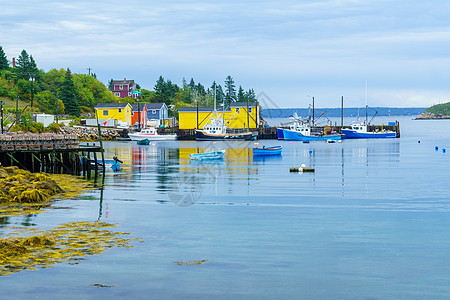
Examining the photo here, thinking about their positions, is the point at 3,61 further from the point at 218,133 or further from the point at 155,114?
the point at 218,133

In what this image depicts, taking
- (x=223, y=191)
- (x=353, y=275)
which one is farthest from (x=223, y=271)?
(x=223, y=191)

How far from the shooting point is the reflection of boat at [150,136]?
155875 millimetres

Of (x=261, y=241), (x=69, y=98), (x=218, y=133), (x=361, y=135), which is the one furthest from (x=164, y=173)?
(x=361, y=135)

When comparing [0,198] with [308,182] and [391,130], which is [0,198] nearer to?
[308,182]

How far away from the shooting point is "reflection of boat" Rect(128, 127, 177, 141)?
15588 centimetres

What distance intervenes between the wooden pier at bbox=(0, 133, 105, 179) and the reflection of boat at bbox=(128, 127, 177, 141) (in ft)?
280

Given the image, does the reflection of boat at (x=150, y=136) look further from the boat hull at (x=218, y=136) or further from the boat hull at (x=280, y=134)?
the boat hull at (x=280, y=134)

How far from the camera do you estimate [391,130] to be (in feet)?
635

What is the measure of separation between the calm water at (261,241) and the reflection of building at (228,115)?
107647 millimetres

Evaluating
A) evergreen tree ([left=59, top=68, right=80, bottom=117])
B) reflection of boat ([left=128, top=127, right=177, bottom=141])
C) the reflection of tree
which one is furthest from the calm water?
evergreen tree ([left=59, top=68, right=80, bottom=117])

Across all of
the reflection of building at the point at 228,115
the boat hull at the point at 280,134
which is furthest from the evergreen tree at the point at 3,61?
the boat hull at the point at 280,134

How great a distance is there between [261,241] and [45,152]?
3904 cm

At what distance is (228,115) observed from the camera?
166750 millimetres

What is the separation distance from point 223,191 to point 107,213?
16365 millimetres
